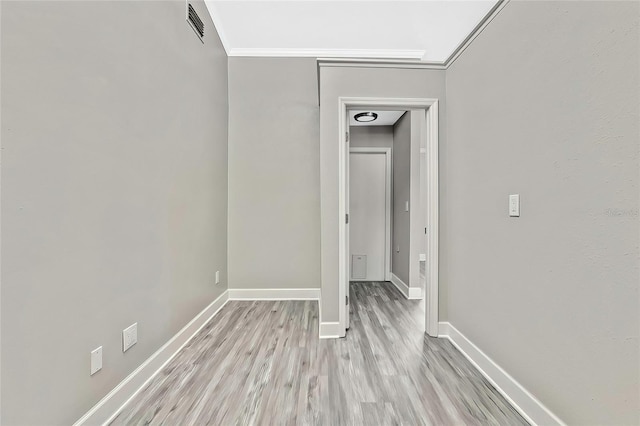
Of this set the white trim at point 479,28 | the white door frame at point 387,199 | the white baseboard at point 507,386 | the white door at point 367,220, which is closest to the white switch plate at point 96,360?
the white baseboard at point 507,386

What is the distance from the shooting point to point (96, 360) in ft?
4.31

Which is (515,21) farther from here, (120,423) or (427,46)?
(120,423)

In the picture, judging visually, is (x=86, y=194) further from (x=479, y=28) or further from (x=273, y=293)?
(x=479, y=28)

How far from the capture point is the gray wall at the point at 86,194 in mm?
988

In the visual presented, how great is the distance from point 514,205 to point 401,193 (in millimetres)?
2212

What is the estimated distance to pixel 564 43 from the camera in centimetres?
125

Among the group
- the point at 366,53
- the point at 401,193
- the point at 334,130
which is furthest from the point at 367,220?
the point at 366,53

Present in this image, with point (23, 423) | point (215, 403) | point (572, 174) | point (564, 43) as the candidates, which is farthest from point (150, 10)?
point (572, 174)

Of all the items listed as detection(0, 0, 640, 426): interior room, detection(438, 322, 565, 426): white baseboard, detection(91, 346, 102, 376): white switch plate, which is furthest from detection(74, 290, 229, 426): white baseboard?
detection(438, 322, 565, 426): white baseboard

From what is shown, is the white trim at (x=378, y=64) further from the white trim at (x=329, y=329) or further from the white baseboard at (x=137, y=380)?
the white baseboard at (x=137, y=380)

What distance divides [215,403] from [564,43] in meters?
2.57

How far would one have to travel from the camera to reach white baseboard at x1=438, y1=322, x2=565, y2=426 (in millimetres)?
1344

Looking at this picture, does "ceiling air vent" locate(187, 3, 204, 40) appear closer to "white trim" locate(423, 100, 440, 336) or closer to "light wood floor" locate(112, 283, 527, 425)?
"white trim" locate(423, 100, 440, 336)

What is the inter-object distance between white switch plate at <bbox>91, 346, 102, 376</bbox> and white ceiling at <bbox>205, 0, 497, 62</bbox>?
304 cm
